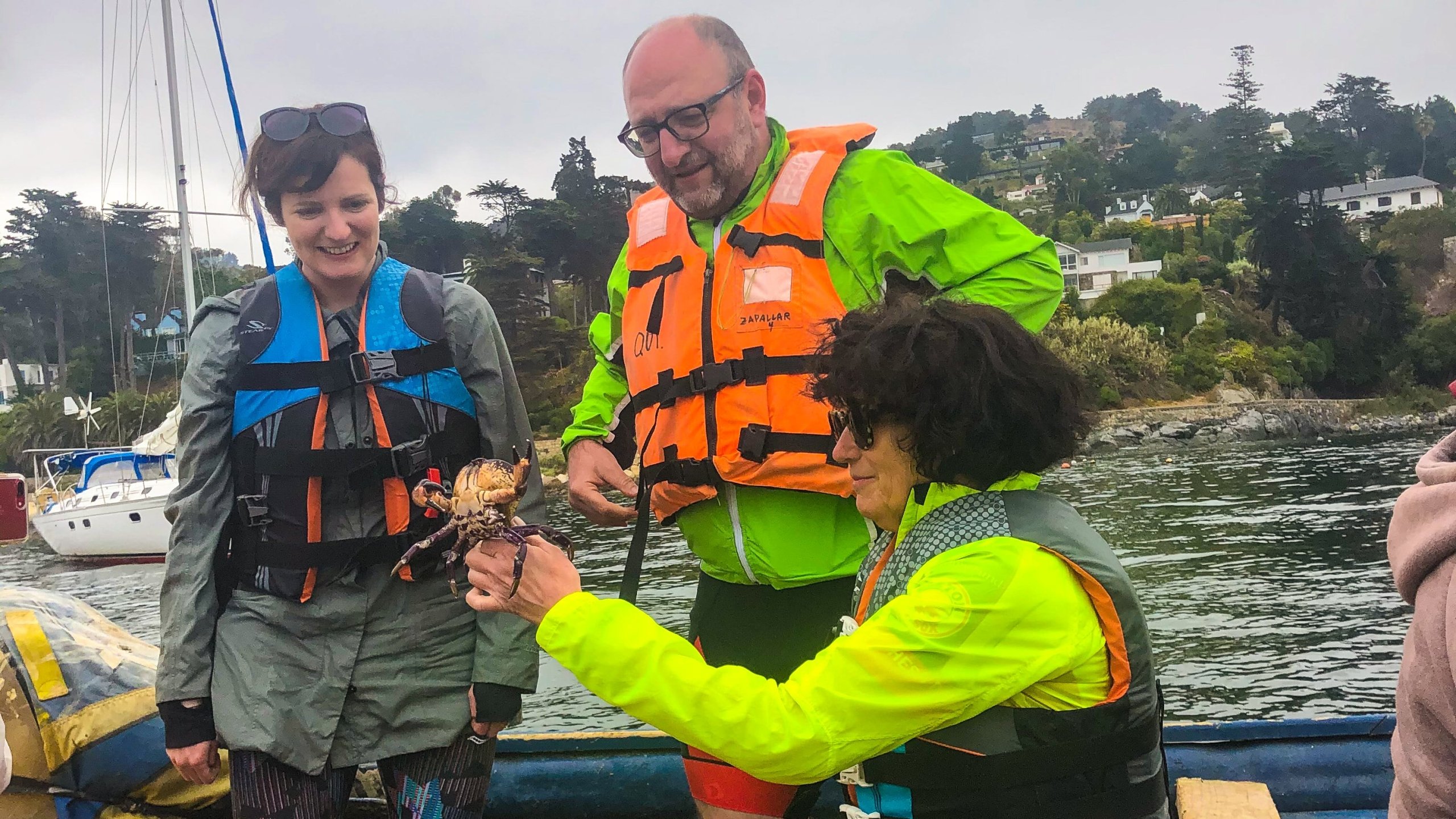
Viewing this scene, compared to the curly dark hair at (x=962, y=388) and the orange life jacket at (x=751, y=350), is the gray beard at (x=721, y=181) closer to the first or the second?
the orange life jacket at (x=751, y=350)

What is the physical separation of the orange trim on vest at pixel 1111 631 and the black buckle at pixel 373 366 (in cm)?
150

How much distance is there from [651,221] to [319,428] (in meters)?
1.04

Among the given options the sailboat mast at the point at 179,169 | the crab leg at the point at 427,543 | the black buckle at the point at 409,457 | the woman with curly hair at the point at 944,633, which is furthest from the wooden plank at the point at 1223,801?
the sailboat mast at the point at 179,169

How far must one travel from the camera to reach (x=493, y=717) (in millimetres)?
2309

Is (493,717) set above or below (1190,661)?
above

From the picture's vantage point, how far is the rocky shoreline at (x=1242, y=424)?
49.2 meters

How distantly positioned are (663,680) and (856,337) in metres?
0.69

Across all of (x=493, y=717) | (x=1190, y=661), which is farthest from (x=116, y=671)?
(x=1190, y=661)

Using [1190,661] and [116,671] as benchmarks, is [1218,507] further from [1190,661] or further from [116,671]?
[116,671]

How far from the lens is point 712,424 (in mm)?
2475

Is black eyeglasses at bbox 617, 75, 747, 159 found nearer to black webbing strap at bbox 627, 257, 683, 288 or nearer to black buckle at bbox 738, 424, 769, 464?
black webbing strap at bbox 627, 257, 683, 288

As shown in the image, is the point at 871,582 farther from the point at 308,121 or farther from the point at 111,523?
the point at 111,523

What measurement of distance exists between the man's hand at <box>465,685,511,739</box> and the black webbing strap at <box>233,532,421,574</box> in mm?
357

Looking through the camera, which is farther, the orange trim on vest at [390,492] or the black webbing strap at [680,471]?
the black webbing strap at [680,471]
